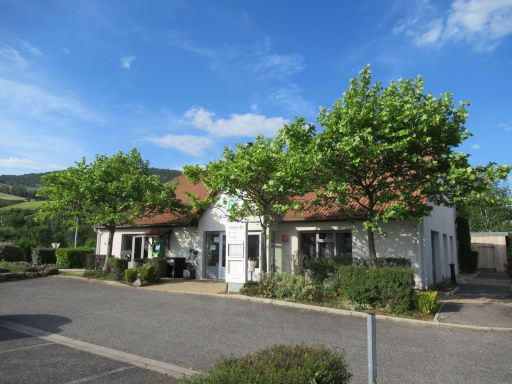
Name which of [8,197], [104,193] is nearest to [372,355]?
[104,193]

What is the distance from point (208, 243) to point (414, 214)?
Result: 35.2 feet

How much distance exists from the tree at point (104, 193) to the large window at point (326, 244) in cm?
660

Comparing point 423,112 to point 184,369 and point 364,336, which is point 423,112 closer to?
point 364,336

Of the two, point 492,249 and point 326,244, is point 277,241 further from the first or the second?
point 492,249

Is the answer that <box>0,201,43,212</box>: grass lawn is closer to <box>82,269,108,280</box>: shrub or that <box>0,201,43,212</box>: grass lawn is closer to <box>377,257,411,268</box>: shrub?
<box>82,269,108,280</box>: shrub

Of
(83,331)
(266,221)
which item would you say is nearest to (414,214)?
(266,221)

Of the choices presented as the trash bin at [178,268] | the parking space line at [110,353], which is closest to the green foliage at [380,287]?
the parking space line at [110,353]

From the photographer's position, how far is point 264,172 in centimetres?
1397

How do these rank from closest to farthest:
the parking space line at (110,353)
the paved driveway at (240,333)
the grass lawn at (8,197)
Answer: the parking space line at (110,353) → the paved driveway at (240,333) → the grass lawn at (8,197)

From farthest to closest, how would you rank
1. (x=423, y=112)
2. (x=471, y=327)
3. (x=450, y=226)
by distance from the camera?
(x=450, y=226) → (x=423, y=112) → (x=471, y=327)

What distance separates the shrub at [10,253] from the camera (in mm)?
27172

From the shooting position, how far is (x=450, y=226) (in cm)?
2322

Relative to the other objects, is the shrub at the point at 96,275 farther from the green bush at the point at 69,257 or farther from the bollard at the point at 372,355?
the bollard at the point at 372,355

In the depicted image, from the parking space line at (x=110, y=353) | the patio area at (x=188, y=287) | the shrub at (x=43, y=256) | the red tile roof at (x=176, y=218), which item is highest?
the red tile roof at (x=176, y=218)
